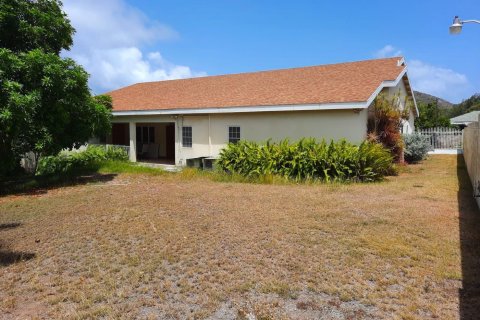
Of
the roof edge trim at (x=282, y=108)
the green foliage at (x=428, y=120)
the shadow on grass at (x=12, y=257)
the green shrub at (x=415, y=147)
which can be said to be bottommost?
the shadow on grass at (x=12, y=257)

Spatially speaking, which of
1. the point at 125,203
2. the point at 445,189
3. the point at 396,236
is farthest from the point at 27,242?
the point at 445,189

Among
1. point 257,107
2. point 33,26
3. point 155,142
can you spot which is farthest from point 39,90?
point 155,142

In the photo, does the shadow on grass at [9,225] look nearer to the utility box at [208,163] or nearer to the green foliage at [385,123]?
the utility box at [208,163]

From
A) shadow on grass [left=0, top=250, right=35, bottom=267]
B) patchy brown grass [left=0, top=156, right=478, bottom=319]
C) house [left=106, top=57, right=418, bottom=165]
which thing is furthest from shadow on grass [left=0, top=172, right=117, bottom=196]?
shadow on grass [left=0, top=250, right=35, bottom=267]

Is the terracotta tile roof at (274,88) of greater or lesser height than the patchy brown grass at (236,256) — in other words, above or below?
above

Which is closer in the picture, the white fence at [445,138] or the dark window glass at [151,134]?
the dark window glass at [151,134]

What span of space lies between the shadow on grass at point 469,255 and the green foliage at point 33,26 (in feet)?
42.5

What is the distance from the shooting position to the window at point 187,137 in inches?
730

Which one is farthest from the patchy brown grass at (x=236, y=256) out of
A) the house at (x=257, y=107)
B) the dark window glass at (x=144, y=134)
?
the dark window glass at (x=144, y=134)

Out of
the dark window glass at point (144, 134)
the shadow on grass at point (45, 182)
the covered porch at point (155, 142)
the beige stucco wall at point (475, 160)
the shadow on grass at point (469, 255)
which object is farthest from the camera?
the dark window glass at point (144, 134)

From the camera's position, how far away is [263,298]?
4230 mm

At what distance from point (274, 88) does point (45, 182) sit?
10.4 m

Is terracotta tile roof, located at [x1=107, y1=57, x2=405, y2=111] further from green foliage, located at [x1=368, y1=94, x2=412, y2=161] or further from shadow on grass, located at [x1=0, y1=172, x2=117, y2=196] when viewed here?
shadow on grass, located at [x1=0, y1=172, x2=117, y2=196]

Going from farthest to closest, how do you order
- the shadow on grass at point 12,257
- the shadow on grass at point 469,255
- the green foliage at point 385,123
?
the green foliage at point 385,123, the shadow on grass at point 12,257, the shadow on grass at point 469,255
